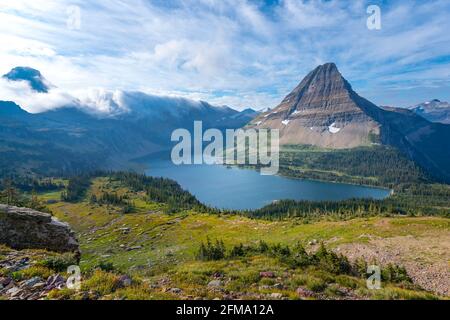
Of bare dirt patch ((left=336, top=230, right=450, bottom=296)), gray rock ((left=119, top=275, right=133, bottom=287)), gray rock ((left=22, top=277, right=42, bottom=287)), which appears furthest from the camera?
bare dirt patch ((left=336, top=230, right=450, bottom=296))

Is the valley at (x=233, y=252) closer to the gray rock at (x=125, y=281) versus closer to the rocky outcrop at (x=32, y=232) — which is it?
the gray rock at (x=125, y=281)

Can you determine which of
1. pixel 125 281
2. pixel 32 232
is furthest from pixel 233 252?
pixel 125 281

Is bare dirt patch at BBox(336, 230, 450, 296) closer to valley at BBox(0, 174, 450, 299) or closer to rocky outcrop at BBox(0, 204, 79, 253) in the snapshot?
valley at BBox(0, 174, 450, 299)

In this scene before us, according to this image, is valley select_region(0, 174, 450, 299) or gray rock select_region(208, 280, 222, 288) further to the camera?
gray rock select_region(208, 280, 222, 288)

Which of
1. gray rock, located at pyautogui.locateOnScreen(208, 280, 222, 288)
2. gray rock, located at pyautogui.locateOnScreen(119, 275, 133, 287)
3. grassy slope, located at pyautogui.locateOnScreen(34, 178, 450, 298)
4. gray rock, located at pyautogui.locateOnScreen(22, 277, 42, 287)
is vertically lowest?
grassy slope, located at pyautogui.locateOnScreen(34, 178, 450, 298)

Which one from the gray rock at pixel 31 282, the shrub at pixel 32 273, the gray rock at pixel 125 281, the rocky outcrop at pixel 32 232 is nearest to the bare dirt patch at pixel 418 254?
the gray rock at pixel 125 281

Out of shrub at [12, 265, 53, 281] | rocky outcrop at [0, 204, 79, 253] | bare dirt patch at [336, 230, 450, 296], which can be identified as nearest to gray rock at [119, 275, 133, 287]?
shrub at [12, 265, 53, 281]
